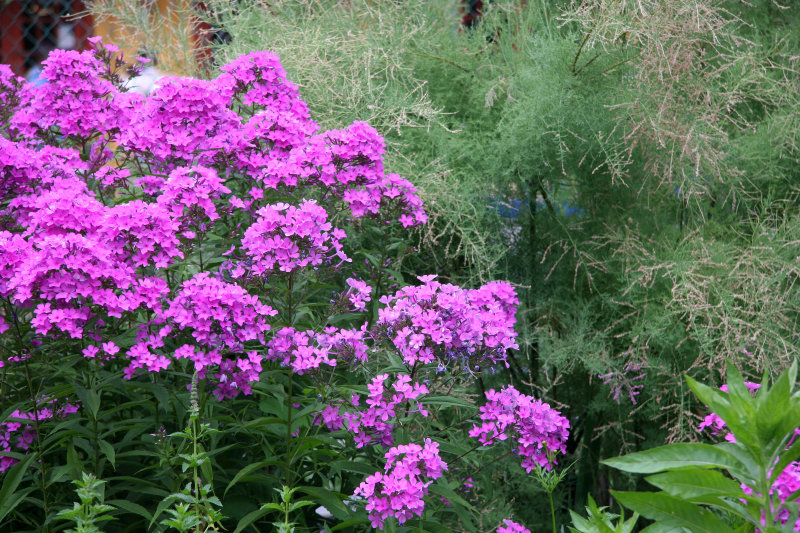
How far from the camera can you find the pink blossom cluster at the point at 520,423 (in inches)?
72.2

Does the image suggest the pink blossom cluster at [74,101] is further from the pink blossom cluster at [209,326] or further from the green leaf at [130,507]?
the green leaf at [130,507]

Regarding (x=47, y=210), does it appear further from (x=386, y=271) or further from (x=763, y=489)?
(x=763, y=489)

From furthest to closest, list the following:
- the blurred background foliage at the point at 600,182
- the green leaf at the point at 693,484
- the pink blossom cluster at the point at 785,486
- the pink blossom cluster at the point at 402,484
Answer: the blurred background foliage at the point at 600,182 → the pink blossom cluster at the point at 402,484 → the pink blossom cluster at the point at 785,486 → the green leaf at the point at 693,484

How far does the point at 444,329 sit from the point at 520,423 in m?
0.28

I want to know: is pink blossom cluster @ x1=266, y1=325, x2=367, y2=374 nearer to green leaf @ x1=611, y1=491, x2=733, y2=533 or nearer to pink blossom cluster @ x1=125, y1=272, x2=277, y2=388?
pink blossom cluster @ x1=125, y1=272, x2=277, y2=388

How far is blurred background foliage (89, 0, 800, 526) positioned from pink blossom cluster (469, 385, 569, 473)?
67cm

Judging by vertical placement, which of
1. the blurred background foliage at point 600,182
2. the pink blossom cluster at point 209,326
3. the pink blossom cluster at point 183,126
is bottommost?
the blurred background foliage at point 600,182

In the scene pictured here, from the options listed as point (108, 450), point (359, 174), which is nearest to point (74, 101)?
point (359, 174)

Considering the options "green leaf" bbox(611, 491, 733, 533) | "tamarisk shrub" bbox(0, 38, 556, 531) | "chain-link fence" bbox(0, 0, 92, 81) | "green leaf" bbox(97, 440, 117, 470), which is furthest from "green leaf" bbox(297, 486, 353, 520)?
"chain-link fence" bbox(0, 0, 92, 81)

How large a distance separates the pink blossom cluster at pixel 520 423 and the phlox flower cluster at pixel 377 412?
15 cm

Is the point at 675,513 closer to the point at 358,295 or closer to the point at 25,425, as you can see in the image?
the point at 358,295

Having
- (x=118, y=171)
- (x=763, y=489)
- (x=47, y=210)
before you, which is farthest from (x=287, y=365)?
(x=763, y=489)

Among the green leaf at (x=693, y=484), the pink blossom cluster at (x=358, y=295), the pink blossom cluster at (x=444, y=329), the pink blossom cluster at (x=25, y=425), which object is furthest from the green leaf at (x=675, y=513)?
the pink blossom cluster at (x=25, y=425)

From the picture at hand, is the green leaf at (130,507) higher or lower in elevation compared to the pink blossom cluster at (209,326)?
lower
